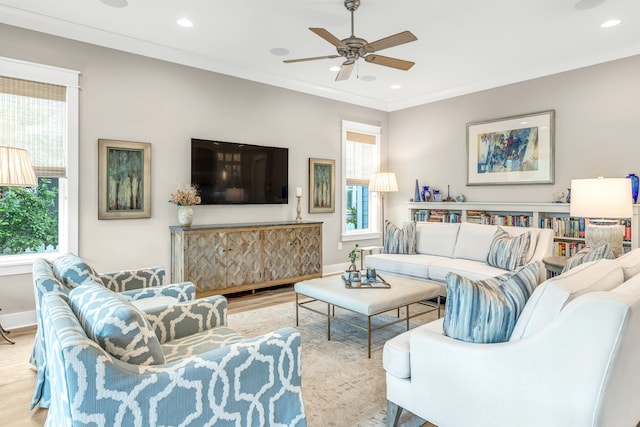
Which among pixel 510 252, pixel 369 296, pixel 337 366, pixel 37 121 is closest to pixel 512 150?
pixel 510 252

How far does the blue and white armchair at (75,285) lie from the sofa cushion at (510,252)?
3.07 meters

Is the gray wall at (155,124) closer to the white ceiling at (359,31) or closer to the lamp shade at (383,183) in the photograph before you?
the white ceiling at (359,31)

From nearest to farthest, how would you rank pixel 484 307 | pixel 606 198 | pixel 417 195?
pixel 484 307 < pixel 606 198 < pixel 417 195

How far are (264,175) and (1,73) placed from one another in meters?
2.85

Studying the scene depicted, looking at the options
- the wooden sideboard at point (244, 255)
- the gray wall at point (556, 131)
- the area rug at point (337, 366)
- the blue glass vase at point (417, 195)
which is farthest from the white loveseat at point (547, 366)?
the blue glass vase at point (417, 195)

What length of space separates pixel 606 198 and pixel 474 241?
1449 millimetres

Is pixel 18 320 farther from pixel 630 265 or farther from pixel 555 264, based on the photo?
pixel 555 264

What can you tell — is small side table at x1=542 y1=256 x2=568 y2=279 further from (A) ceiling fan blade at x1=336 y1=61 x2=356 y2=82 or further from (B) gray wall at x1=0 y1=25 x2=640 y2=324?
(A) ceiling fan blade at x1=336 y1=61 x2=356 y2=82

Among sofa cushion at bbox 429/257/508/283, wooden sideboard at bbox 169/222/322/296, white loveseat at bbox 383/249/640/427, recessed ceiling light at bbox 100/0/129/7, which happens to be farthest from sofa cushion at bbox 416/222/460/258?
recessed ceiling light at bbox 100/0/129/7

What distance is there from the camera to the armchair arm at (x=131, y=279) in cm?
283

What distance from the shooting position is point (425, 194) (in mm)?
6234

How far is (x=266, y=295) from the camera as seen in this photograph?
190 inches

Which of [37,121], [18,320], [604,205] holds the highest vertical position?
[37,121]

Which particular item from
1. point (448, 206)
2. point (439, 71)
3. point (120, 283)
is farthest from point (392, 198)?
point (120, 283)
